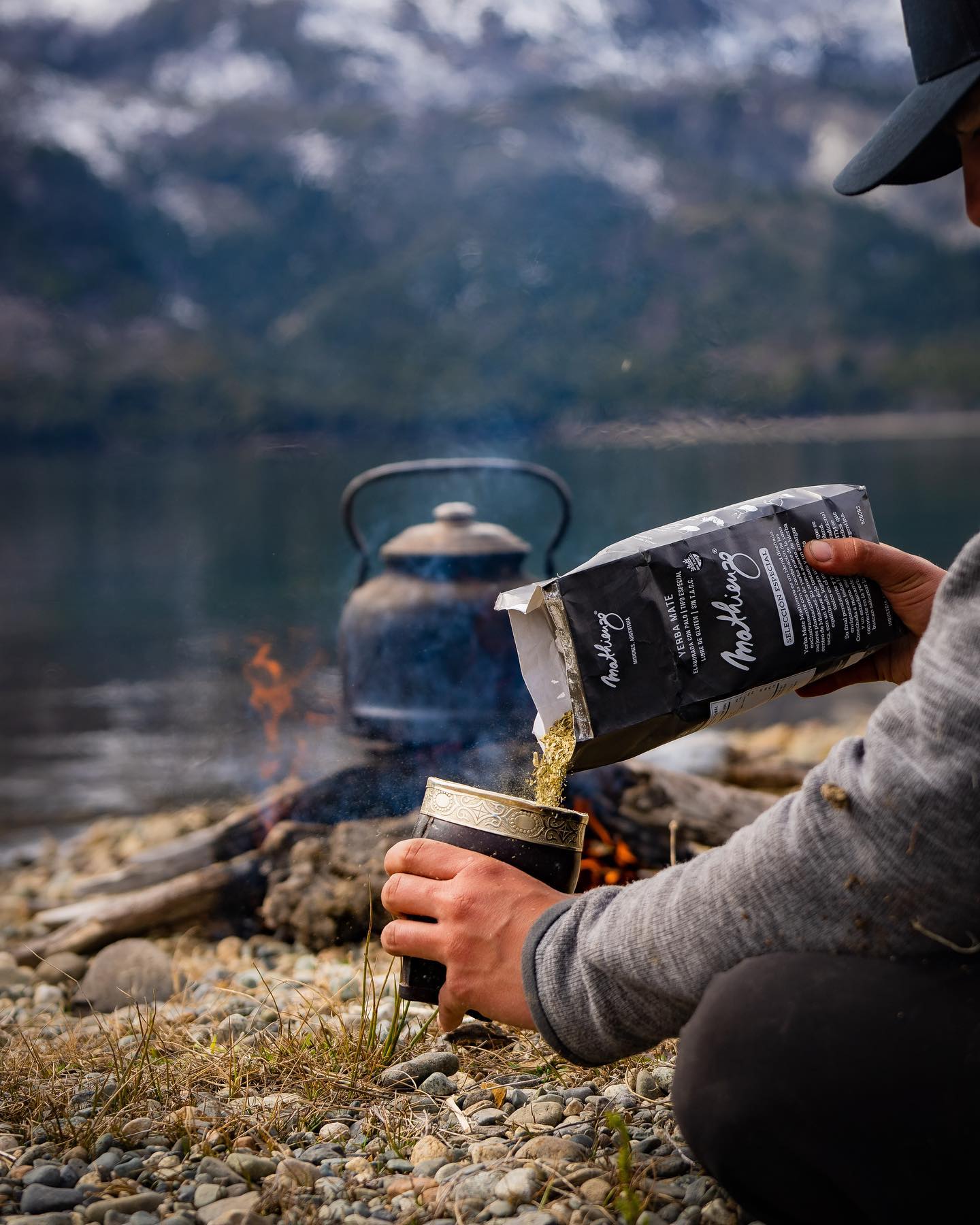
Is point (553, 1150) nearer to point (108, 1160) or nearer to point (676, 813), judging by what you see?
point (108, 1160)

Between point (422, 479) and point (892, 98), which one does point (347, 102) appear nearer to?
point (422, 479)

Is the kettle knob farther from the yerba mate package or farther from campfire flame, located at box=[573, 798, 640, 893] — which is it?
the yerba mate package

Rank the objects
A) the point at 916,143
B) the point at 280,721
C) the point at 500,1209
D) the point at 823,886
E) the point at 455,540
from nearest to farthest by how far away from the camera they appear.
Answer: the point at 823,886
the point at 916,143
the point at 500,1209
the point at 455,540
the point at 280,721

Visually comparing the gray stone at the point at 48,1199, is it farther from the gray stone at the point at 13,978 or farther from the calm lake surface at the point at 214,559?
the calm lake surface at the point at 214,559

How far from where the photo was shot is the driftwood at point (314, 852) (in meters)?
2.92

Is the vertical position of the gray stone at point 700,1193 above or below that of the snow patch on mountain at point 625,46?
below

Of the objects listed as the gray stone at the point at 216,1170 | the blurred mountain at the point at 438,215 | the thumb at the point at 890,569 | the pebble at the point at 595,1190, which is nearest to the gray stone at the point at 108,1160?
the gray stone at the point at 216,1170

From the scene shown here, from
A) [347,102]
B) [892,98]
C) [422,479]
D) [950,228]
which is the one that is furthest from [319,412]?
[892,98]

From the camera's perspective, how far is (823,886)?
105 cm

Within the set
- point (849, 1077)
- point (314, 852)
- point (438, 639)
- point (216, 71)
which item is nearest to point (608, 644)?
point (849, 1077)

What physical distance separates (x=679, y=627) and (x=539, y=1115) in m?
0.79

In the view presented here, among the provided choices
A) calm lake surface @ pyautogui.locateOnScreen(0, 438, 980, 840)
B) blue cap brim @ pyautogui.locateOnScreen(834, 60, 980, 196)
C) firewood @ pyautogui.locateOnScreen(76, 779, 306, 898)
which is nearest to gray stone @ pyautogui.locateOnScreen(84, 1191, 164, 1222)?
blue cap brim @ pyautogui.locateOnScreen(834, 60, 980, 196)

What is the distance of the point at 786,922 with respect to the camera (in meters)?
1.08

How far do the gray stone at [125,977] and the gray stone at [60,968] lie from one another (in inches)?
5.4
